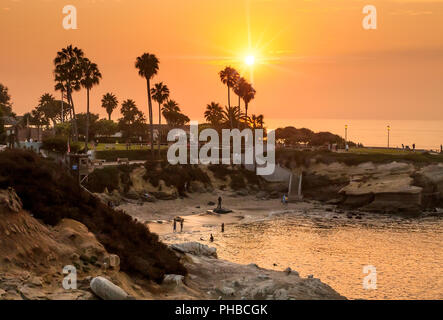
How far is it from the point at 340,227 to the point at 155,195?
25493mm

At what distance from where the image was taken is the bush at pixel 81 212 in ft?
77.4

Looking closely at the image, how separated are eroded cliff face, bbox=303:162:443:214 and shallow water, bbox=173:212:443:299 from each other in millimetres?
4347

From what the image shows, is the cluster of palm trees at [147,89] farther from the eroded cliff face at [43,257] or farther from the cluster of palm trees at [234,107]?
the eroded cliff face at [43,257]

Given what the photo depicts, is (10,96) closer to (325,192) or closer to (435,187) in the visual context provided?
(325,192)

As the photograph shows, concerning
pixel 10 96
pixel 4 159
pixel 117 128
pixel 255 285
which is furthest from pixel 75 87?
pixel 10 96

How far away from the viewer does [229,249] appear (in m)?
44.2

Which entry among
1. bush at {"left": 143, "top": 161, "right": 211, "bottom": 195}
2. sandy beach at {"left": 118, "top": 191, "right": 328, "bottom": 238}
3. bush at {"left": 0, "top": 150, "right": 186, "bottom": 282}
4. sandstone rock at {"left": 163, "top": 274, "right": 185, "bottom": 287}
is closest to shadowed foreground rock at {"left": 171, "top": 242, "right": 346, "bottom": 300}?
sandstone rock at {"left": 163, "top": 274, "right": 185, "bottom": 287}

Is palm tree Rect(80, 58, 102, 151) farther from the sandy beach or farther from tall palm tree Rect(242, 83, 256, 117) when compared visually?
tall palm tree Rect(242, 83, 256, 117)

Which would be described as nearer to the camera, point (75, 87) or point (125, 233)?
point (125, 233)

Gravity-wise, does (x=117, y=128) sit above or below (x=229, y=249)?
above
